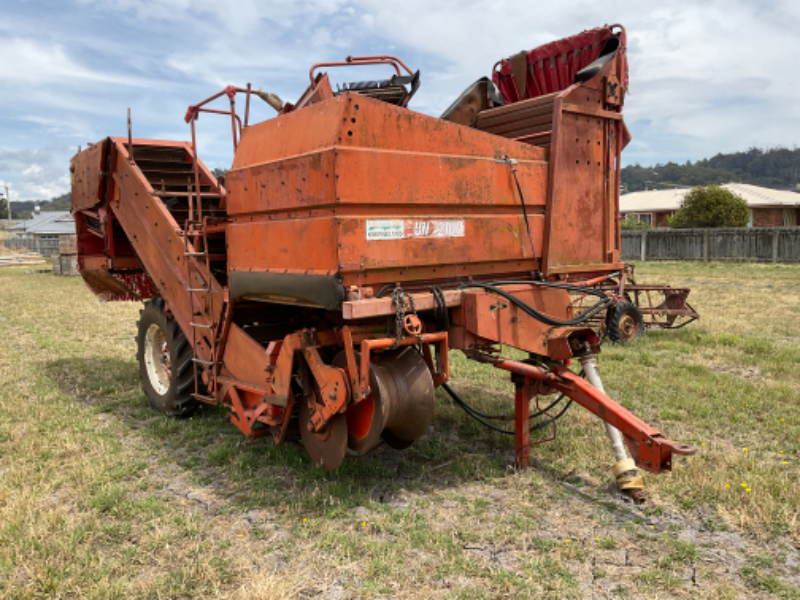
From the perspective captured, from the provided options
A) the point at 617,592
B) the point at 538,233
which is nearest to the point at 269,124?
the point at 538,233

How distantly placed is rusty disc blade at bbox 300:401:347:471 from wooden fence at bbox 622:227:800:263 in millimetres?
23340

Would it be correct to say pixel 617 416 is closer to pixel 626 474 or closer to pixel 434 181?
pixel 626 474

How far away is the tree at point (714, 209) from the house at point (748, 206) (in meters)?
3.16

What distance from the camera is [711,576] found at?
10.0 feet

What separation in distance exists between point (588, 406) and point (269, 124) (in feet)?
9.29

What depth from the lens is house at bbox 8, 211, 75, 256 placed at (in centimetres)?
5088

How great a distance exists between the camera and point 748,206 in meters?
32.8

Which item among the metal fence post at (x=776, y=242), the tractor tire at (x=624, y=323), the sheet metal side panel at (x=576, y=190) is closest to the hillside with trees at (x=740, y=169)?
the metal fence post at (x=776, y=242)

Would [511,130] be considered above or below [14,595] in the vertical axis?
above

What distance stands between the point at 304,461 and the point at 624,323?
5.57 m

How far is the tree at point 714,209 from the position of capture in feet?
91.2

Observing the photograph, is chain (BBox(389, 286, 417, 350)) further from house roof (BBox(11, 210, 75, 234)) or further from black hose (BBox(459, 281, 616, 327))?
house roof (BBox(11, 210, 75, 234))

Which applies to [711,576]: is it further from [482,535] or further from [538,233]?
[538,233]

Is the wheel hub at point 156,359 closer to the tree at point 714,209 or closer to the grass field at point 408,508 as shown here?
the grass field at point 408,508
